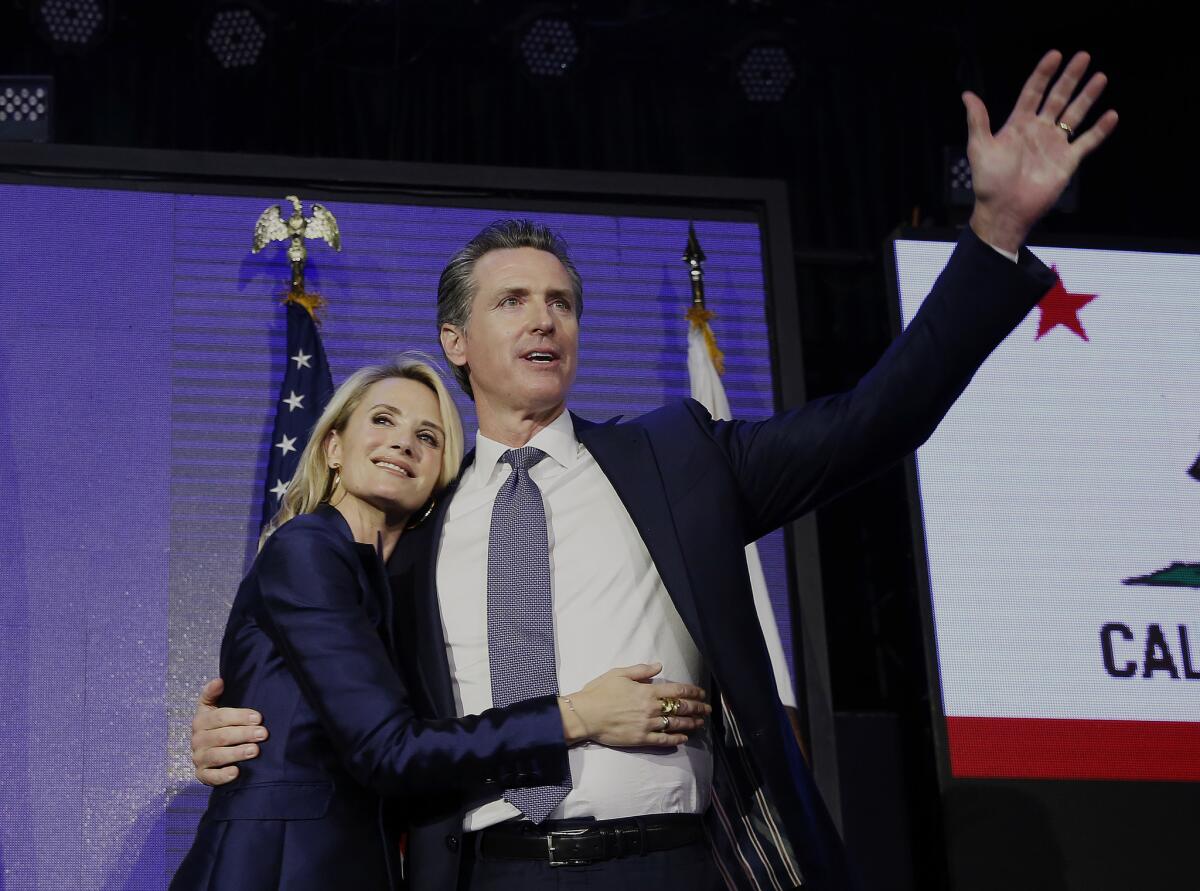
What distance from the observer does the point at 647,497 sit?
2.39 meters

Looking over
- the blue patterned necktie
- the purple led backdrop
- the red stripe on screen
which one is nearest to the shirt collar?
the blue patterned necktie

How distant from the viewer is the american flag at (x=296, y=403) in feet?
13.1

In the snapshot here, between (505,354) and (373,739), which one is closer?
(373,739)

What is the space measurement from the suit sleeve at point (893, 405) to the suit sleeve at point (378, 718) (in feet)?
1.63

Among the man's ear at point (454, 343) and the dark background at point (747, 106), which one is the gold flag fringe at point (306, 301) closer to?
the man's ear at point (454, 343)

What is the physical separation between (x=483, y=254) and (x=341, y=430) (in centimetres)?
43

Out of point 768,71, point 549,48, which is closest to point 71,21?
point 549,48

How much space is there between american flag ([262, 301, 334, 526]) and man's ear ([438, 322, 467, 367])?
1117 mm

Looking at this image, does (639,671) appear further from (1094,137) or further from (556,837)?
(1094,137)

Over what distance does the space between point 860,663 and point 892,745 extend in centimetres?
88

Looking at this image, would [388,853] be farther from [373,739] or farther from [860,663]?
[860,663]

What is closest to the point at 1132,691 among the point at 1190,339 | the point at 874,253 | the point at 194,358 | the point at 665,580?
the point at 1190,339

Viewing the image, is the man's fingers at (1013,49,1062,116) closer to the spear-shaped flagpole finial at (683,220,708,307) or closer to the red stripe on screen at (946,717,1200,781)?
the spear-shaped flagpole finial at (683,220,708,307)

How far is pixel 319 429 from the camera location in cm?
276
